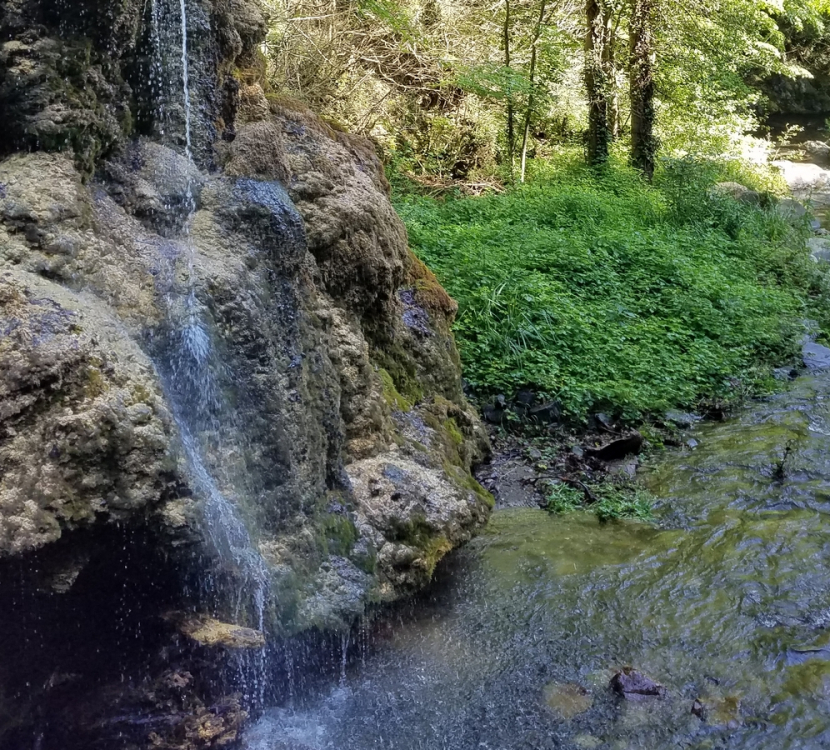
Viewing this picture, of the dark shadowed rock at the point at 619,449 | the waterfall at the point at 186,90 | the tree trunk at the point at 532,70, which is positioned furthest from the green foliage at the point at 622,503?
the tree trunk at the point at 532,70

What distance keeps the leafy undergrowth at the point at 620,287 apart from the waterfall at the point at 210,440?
3666 mm

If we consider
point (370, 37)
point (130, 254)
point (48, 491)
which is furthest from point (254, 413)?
point (370, 37)

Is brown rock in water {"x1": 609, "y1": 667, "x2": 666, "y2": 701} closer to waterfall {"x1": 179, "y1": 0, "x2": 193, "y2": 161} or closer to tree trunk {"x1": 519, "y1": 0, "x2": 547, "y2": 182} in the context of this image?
waterfall {"x1": 179, "y1": 0, "x2": 193, "y2": 161}

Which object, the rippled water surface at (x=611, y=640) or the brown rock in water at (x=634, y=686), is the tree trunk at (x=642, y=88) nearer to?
the rippled water surface at (x=611, y=640)

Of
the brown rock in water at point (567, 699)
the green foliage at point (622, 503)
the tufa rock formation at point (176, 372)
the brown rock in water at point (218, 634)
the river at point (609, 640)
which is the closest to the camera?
the tufa rock formation at point (176, 372)

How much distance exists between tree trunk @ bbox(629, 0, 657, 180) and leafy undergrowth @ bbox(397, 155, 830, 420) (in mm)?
1070

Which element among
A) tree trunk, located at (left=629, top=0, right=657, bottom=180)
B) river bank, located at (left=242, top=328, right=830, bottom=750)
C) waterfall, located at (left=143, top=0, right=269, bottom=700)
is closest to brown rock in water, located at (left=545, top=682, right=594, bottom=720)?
river bank, located at (left=242, top=328, right=830, bottom=750)

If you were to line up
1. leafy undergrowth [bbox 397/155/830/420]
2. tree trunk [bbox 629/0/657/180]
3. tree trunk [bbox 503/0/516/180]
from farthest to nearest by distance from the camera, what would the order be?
tree trunk [bbox 629/0/657/180] < tree trunk [bbox 503/0/516/180] < leafy undergrowth [bbox 397/155/830/420]

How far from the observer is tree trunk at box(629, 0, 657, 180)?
13.2 m

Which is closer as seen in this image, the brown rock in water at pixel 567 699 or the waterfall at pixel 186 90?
the brown rock in water at pixel 567 699

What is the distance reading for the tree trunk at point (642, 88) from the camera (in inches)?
520

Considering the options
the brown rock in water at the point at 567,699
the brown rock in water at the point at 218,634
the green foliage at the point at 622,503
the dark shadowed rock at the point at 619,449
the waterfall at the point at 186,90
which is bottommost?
the brown rock in water at the point at 567,699

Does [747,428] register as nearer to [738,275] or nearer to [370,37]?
[738,275]

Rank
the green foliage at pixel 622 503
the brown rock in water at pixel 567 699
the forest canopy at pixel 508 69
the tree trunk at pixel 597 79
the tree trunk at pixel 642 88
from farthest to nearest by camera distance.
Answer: the tree trunk at pixel 597 79
the tree trunk at pixel 642 88
the forest canopy at pixel 508 69
the green foliage at pixel 622 503
the brown rock in water at pixel 567 699
